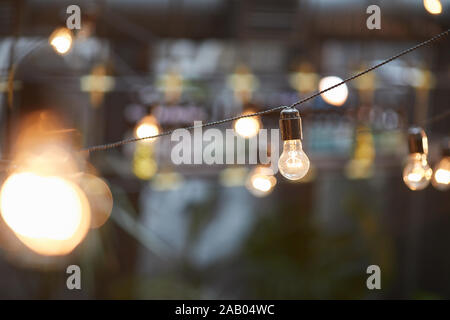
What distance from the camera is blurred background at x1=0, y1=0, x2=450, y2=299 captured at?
5.92m

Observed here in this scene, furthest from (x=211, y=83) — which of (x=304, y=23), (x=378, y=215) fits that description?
(x=378, y=215)

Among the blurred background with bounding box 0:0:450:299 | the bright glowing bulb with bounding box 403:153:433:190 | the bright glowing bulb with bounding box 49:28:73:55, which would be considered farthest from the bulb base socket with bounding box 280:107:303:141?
the blurred background with bounding box 0:0:450:299

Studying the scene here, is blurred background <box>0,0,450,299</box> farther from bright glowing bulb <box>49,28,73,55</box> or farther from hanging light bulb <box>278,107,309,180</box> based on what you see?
hanging light bulb <box>278,107,309,180</box>

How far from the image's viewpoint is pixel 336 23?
22.1 ft

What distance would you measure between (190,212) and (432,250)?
138 inches

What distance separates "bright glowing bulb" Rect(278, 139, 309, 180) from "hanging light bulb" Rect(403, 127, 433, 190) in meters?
0.99

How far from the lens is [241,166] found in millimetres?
6672

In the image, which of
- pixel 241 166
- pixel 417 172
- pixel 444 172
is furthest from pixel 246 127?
pixel 241 166

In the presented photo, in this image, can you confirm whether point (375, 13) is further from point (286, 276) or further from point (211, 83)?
point (286, 276)

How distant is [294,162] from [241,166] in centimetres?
445

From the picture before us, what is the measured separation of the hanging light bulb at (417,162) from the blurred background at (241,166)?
9.41 ft

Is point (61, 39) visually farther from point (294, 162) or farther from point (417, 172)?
point (417, 172)

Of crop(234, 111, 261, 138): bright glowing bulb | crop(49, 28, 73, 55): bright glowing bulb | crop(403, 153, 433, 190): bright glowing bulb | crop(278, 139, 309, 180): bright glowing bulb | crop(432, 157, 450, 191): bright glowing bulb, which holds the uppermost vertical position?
crop(234, 111, 261, 138): bright glowing bulb

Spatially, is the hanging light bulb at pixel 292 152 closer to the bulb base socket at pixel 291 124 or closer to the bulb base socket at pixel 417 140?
the bulb base socket at pixel 291 124
